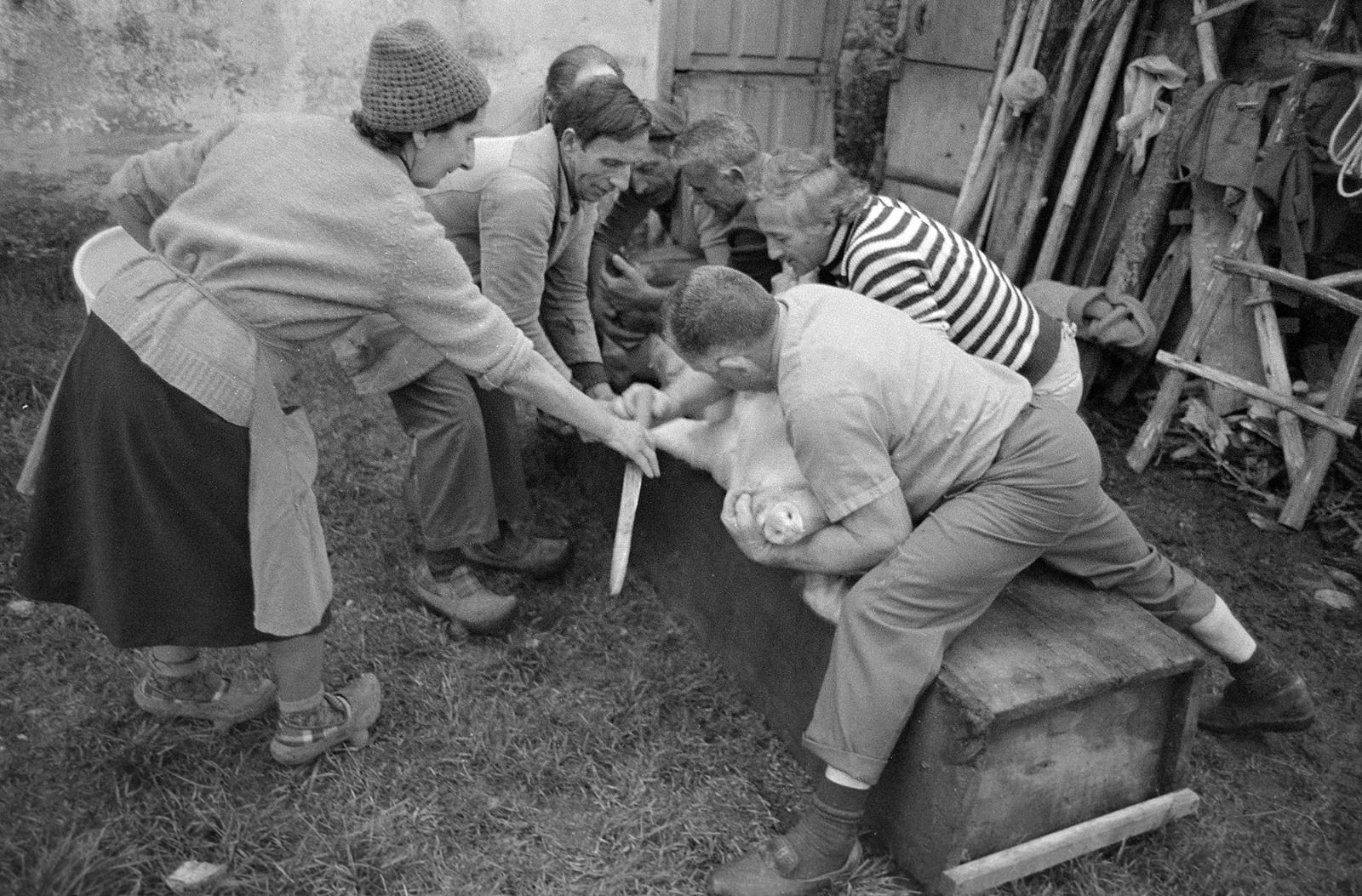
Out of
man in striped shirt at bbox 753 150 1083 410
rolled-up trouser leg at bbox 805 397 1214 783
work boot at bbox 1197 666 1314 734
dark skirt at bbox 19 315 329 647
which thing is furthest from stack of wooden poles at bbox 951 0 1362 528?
dark skirt at bbox 19 315 329 647

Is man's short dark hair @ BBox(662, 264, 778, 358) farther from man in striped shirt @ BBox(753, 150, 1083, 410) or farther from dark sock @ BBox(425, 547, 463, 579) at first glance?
dark sock @ BBox(425, 547, 463, 579)

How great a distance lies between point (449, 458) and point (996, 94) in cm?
464

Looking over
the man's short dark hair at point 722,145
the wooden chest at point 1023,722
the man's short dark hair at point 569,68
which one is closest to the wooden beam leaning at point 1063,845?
the wooden chest at point 1023,722

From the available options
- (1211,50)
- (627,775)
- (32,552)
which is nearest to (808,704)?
(627,775)

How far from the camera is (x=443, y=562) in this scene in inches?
152

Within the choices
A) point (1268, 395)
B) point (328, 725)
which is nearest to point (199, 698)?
point (328, 725)

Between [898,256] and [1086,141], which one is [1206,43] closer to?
[1086,141]

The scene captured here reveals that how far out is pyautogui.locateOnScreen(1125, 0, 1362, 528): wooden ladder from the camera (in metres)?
4.68

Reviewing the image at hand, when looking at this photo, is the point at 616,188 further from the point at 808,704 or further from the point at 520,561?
the point at 808,704

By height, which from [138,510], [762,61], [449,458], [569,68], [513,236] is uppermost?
[569,68]

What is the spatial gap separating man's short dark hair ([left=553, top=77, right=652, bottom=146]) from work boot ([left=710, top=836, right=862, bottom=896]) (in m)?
2.13

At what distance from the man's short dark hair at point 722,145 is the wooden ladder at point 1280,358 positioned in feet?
7.83

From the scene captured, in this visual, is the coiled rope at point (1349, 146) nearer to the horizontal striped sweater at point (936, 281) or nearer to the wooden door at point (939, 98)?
the horizontal striped sweater at point (936, 281)

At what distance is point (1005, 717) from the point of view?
256 centimetres
